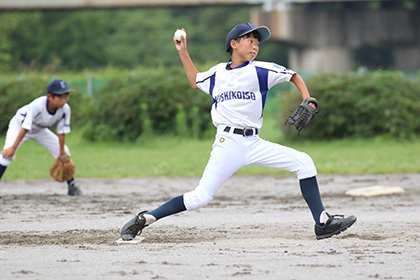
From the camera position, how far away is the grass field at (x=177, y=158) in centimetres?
1320

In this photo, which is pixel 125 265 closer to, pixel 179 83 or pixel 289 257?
pixel 289 257

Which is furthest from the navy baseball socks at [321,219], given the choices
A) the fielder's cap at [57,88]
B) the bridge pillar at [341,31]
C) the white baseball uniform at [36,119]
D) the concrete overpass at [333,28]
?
the bridge pillar at [341,31]

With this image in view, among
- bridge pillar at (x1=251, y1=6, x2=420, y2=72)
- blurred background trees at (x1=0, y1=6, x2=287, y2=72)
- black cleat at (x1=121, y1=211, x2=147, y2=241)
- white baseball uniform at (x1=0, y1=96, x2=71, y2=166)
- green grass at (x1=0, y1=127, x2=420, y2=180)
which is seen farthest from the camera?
blurred background trees at (x1=0, y1=6, x2=287, y2=72)

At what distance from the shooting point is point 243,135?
246 inches

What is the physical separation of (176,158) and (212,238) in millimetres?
8812

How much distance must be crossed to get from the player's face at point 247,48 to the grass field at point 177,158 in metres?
6.72

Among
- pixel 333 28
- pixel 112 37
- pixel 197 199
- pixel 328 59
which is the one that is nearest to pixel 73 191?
pixel 197 199

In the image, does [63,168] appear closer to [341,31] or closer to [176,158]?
[176,158]

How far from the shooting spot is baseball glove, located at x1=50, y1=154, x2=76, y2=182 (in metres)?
10.2

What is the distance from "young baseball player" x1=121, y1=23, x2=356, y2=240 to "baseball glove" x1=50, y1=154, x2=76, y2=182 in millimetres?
4013

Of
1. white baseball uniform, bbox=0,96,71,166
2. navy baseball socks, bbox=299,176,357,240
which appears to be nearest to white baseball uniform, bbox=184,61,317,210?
A: navy baseball socks, bbox=299,176,357,240

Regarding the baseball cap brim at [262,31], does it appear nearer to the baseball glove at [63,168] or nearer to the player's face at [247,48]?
the player's face at [247,48]

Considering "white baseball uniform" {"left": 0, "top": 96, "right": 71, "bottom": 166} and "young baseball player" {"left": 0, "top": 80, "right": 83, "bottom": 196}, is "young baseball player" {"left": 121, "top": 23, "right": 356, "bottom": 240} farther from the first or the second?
"white baseball uniform" {"left": 0, "top": 96, "right": 71, "bottom": 166}

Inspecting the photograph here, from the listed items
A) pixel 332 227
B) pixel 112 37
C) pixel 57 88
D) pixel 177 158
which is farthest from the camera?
pixel 112 37
